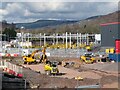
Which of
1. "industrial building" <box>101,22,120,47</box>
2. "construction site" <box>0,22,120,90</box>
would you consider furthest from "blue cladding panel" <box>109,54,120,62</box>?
"industrial building" <box>101,22,120,47</box>

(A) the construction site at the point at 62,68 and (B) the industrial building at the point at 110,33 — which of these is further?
(B) the industrial building at the point at 110,33

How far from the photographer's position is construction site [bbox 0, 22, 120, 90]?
25.5 metres

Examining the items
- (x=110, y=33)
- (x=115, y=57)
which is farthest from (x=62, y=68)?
(x=110, y=33)

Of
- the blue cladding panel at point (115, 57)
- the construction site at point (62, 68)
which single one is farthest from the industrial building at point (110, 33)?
the blue cladding panel at point (115, 57)

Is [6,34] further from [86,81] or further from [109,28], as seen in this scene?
[86,81]

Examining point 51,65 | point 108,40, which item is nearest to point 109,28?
point 108,40

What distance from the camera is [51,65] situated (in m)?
35.2

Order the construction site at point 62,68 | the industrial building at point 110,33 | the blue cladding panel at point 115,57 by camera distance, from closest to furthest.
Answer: the construction site at point 62,68, the blue cladding panel at point 115,57, the industrial building at point 110,33

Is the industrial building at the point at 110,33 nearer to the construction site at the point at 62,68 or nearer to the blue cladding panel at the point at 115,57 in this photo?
the construction site at the point at 62,68

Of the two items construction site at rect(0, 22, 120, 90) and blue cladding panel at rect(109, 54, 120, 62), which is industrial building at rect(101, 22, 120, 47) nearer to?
construction site at rect(0, 22, 120, 90)

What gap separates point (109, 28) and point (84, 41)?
122ft

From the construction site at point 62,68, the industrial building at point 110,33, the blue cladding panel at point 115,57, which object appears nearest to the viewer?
the construction site at point 62,68

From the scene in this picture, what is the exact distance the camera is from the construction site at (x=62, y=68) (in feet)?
83.7

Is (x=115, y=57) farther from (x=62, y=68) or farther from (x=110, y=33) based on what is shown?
(x=110, y=33)
